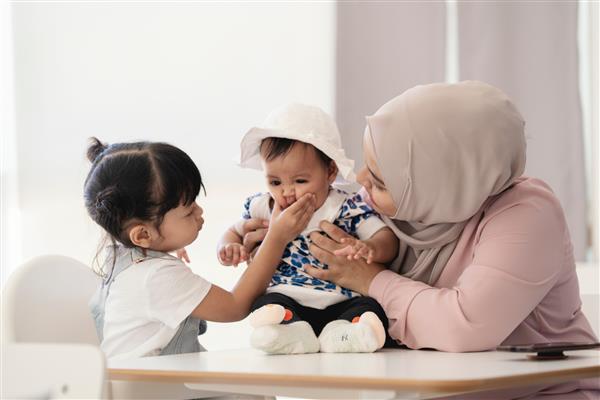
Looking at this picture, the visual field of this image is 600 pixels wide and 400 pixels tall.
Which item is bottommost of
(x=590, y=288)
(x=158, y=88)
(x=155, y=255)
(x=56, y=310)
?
(x=590, y=288)

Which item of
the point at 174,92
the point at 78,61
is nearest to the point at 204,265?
the point at 174,92

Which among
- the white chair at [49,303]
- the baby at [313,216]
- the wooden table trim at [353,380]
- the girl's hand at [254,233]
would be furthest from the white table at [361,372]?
the girl's hand at [254,233]

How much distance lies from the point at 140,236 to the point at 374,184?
0.48 meters

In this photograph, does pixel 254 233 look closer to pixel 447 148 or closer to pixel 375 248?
pixel 375 248

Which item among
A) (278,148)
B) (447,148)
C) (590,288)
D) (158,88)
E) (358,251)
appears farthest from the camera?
(158,88)

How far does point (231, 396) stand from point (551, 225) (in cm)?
69

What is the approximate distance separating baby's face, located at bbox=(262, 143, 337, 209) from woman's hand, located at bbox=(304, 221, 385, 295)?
0.33ft

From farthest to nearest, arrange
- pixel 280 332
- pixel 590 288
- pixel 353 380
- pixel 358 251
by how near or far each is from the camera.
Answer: pixel 590 288, pixel 358 251, pixel 280 332, pixel 353 380

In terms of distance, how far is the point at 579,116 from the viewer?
2.80m

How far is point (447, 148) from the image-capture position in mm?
1487

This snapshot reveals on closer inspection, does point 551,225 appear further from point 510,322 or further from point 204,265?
point 204,265

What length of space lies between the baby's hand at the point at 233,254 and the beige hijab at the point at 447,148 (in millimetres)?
400

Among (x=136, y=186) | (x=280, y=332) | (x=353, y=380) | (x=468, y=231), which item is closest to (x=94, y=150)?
(x=136, y=186)

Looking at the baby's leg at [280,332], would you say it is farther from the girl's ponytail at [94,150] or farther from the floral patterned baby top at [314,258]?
A: the girl's ponytail at [94,150]
